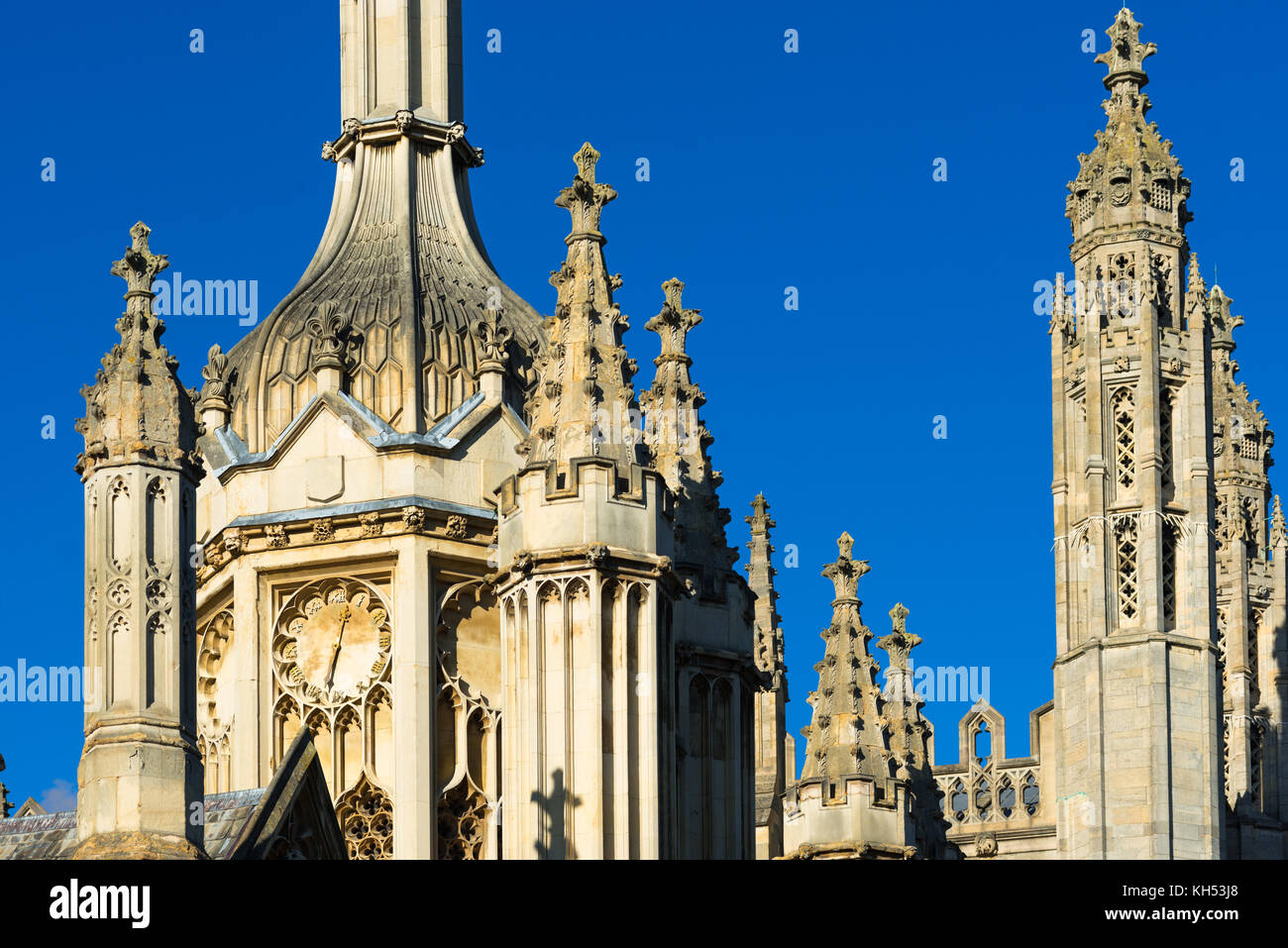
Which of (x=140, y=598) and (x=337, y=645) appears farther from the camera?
(x=337, y=645)

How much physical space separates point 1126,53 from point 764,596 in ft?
32.9

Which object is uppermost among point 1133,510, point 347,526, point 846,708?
point 347,526

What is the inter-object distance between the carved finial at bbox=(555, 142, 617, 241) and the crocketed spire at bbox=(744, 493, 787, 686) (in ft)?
40.0

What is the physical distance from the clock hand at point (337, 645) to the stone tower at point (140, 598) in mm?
16488

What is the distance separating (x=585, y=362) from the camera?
4672cm

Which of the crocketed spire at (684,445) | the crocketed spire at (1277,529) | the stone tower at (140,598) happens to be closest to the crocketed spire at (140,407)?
the stone tower at (140,598)

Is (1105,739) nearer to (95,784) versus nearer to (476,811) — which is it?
(476,811)

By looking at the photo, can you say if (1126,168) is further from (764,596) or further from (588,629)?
(588,629)

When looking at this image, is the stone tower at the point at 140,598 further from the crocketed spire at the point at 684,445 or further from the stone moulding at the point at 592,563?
the crocketed spire at the point at 684,445

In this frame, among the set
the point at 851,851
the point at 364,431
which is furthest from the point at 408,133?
the point at 851,851

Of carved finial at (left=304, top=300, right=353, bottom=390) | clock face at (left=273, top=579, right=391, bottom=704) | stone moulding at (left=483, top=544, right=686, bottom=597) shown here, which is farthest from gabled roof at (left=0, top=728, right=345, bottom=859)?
carved finial at (left=304, top=300, right=353, bottom=390)

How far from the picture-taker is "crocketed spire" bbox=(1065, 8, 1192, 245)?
2146 inches

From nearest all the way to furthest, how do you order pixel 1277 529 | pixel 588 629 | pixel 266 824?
pixel 266 824, pixel 588 629, pixel 1277 529
